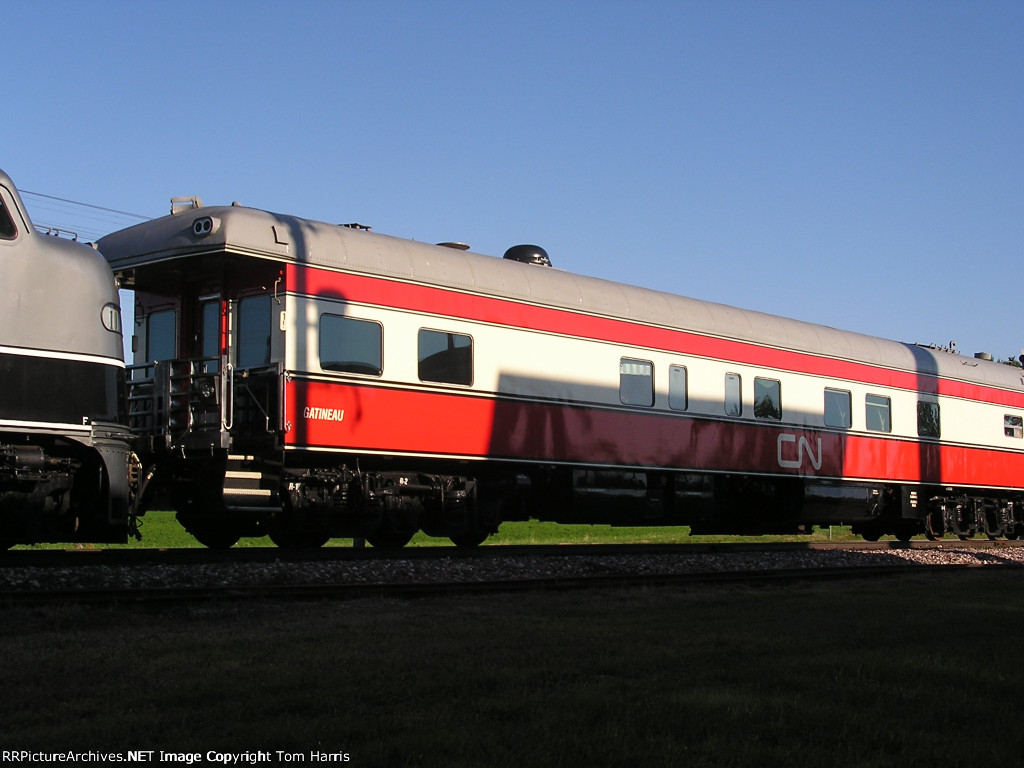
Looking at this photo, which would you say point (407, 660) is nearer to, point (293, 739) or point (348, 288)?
point (293, 739)

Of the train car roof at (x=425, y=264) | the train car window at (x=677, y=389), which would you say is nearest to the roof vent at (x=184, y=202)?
the train car roof at (x=425, y=264)

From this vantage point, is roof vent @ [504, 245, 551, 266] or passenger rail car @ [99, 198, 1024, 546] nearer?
passenger rail car @ [99, 198, 1024, 546]

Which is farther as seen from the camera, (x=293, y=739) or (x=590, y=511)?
(x=590, y=511)

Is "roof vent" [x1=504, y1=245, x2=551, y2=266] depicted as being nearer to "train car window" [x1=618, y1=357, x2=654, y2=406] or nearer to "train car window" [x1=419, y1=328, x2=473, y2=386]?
"train car window" [x1=618, y1=357, x2=654, y2=406]

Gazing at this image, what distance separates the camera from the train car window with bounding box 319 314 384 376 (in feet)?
45.9

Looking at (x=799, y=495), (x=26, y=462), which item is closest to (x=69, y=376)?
(x=26, y=462)

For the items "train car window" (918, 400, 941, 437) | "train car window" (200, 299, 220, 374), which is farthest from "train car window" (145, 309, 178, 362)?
"train car window" (918, 400, 941, 437)

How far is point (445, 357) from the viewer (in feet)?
49.9

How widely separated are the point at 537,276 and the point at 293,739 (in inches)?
494

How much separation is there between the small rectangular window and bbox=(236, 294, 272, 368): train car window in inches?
521

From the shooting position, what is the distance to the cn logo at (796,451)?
67.1 ft

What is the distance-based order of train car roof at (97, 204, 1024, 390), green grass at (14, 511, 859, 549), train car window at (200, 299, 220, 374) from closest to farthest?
train car roof at (97, 204, 1024, 390) → train car window at (200, 299, 220, 374) → green grass at (14, 511, 859, 549)

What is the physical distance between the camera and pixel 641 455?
1786cm

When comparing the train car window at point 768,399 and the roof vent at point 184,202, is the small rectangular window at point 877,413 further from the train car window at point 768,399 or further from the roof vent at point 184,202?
the roof vent at point 184,202
